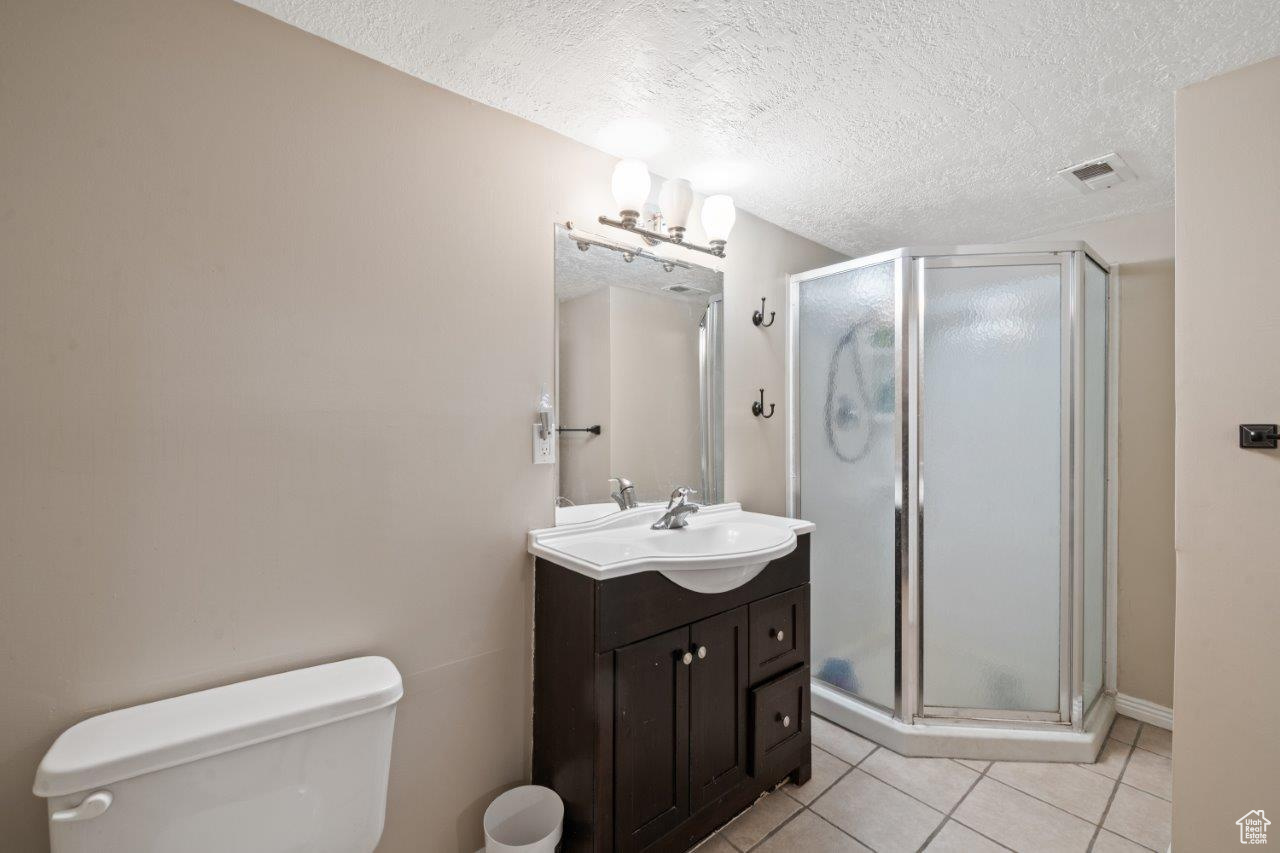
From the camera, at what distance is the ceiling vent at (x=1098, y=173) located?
182cm

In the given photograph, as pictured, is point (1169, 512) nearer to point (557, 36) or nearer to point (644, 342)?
point (644, 342)

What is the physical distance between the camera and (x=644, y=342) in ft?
6.36

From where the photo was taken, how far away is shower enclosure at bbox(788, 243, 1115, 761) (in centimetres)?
199

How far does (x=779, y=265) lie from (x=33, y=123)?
230 centimetres

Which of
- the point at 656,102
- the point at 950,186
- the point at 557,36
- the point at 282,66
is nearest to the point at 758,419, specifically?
the point at 950,186

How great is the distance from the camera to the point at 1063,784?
1.83 meters

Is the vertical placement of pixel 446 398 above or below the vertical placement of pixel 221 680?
above

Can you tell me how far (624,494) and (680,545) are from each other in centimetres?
26

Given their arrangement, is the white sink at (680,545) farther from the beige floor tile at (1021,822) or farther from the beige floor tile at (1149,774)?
the beige floor tile at (1149,774)

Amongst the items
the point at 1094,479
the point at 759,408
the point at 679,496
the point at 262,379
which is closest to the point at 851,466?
the point at 759,408

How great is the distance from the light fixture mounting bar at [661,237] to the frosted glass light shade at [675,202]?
4 centimetres
